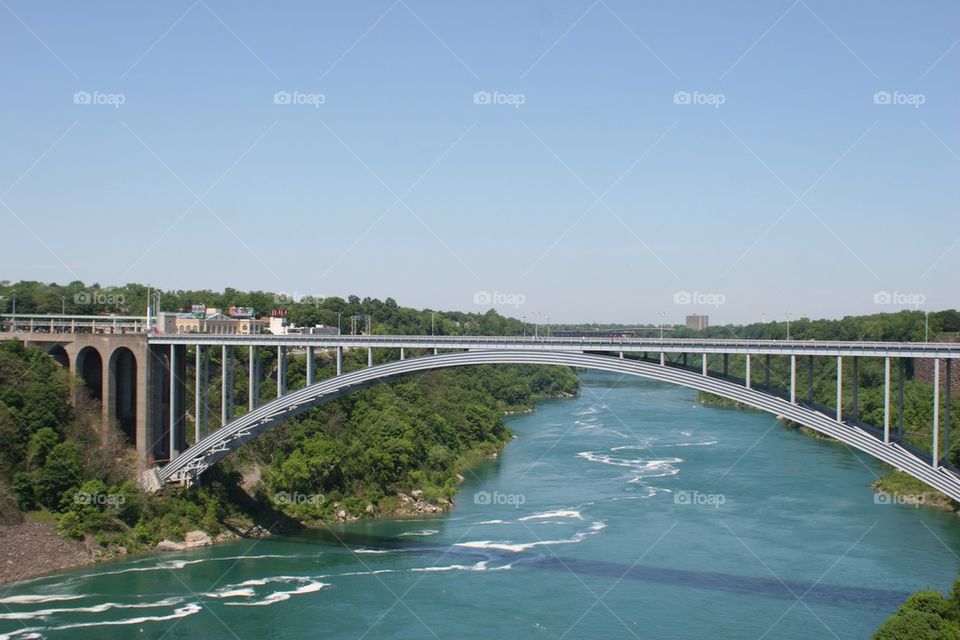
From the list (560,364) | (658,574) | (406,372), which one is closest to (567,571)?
(658,574)

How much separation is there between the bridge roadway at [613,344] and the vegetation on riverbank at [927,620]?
3606mm

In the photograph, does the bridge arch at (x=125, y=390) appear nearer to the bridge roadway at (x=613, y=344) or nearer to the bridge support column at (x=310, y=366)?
the bridge roadway at (x=613, y=344)

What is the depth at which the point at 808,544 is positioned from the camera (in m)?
19.9

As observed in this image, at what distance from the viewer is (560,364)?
17000 mm

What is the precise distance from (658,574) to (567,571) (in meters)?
1.71

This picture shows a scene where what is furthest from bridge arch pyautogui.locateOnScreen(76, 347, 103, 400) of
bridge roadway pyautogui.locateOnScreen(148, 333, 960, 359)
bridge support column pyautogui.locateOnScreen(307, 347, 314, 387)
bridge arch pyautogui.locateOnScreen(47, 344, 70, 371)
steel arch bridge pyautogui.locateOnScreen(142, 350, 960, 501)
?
bridge support column pyautogui.locateOnScreen(307, 347, 314, 387)

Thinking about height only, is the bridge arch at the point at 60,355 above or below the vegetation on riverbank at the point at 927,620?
above

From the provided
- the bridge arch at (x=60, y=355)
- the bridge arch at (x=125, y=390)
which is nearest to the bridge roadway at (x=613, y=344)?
the bridge arch at (x=125, y=390)

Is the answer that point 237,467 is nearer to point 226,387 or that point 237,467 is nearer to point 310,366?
point 226,387

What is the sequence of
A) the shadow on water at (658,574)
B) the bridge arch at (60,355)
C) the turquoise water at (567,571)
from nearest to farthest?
the turquoise water at (567,571) → the shadow on water at (658,574) → the bridge arch at (60,355)

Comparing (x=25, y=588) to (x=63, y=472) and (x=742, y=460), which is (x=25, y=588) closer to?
(x=63, y=472)

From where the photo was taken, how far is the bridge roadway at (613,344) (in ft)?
50.1

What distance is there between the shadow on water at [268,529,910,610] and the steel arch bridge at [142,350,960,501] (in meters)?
2.60

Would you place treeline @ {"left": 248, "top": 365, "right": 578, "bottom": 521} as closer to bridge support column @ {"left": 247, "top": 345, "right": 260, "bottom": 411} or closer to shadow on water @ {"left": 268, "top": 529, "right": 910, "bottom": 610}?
shadow on water @ {"left": 268, "top": 529, "right": 910, "bottom": 610}
